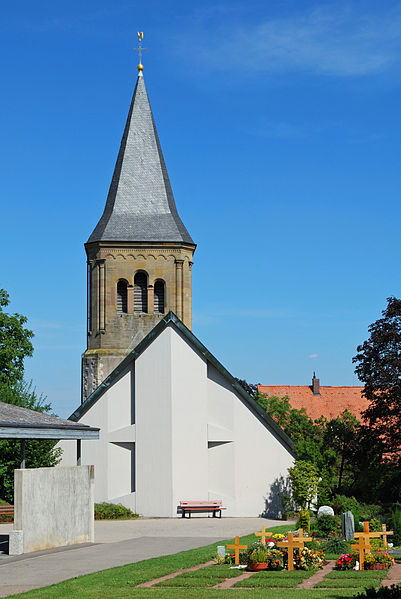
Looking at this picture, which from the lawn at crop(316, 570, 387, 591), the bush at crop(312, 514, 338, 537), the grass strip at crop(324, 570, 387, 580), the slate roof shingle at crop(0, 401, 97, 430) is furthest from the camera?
the bush at crop(312, 514, 338, 537)

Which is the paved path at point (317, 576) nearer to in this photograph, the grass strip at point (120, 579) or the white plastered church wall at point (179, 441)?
the grass strip at point (120, 579)

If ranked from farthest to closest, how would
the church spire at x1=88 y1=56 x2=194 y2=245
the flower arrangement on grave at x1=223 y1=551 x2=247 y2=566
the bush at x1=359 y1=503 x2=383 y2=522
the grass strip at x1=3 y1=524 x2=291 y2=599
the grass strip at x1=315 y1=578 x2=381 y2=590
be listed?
1. the church spire at x1=88 y1=56 x2=194 y2=245
2. the bush at x1=359 y1=503 x2=383 y2=522
3. the flower arrangement on grave at x1=223 y1=551 x2=247 y2=566
4. the grass strip at x1=315 y1=578 x2=381 y2=590
5. the grass strip at x1=3 y1=524 x2=291 y2=599

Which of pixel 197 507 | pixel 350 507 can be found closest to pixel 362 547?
pixel 350 507

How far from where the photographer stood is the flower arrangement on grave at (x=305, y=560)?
1756 centimetres

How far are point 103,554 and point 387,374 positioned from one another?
16288 mm

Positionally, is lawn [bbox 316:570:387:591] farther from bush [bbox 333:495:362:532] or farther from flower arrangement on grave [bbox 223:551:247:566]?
bush [bbox 333:495:362:532]

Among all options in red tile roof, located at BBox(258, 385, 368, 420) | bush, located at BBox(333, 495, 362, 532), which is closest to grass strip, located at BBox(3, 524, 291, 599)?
bush, located at BBox(333, 495, 362, 532)

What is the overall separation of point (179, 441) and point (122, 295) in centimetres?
1722

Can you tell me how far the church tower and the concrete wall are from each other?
24.3 meters

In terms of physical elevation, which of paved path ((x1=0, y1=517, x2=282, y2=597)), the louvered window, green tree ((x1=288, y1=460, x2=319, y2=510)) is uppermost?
the louvered window

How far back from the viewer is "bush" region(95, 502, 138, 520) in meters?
33.5

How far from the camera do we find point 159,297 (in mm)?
51031

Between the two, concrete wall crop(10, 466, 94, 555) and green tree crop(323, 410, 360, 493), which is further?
green tree crop(323, 410, 360, 493)

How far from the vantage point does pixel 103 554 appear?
2092 centimetres
